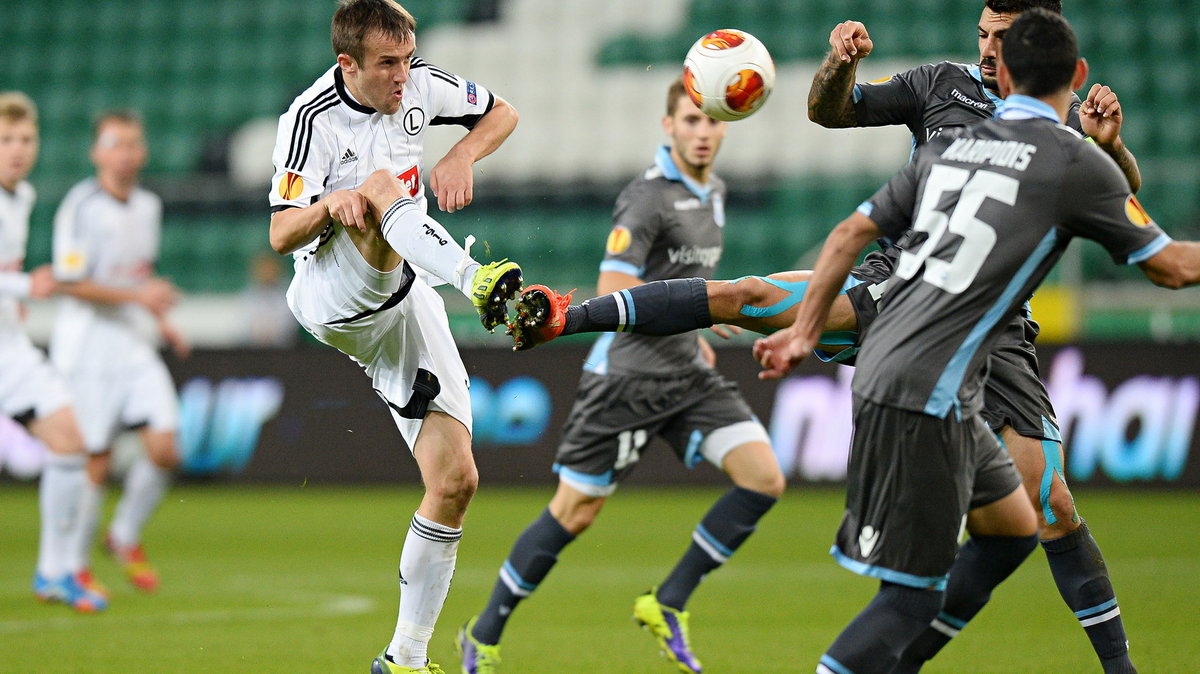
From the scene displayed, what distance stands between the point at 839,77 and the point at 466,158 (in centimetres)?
131

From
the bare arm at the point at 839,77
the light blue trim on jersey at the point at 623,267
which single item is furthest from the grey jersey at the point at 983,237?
the light blue trim on jersey at the point at 623,267

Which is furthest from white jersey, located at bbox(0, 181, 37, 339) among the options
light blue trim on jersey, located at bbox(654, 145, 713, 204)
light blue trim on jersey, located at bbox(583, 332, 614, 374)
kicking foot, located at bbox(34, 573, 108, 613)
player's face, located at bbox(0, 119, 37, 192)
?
light blue trim on jersey, located at bbox(654, 145, 713, 204)

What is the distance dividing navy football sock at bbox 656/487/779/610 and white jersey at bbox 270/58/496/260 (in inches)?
81.0

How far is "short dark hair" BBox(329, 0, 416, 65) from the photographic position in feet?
15.4

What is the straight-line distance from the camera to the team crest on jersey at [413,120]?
16.5 ft

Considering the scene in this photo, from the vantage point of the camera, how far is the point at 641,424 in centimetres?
648

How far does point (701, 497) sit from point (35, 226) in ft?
Answer: 29.1

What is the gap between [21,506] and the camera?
516 inches

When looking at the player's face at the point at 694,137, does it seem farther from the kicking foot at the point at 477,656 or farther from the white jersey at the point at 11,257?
the white jersey at the point at 11,257

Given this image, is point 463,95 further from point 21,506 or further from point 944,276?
point 21,506

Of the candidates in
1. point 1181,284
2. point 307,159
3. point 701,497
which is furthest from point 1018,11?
point 701,497

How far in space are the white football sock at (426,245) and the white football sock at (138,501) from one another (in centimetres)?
479

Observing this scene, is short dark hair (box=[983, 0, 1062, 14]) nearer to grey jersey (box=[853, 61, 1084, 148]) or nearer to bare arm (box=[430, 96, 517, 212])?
grey jersey (box=[853, 61, 1084, 148])

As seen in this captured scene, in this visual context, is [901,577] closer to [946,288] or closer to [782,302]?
[946,288]
